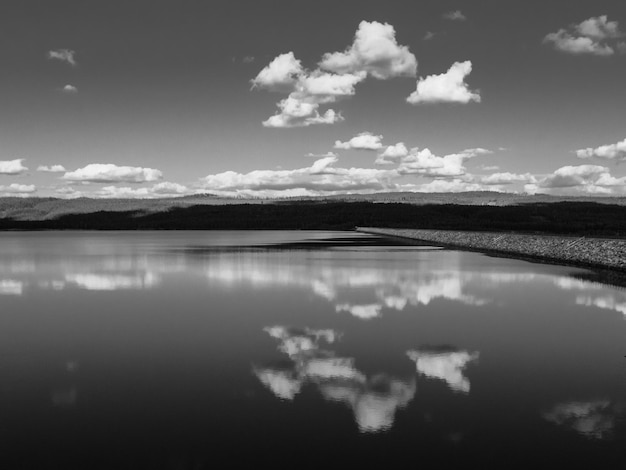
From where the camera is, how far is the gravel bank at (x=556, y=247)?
2438 cm

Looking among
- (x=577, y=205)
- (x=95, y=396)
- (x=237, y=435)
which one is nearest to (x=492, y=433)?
(x=237, y=435)

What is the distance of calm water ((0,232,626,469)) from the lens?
5455 millimetres

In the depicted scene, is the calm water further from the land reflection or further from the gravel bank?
the gravel bank

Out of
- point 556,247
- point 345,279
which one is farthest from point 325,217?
point 345,279

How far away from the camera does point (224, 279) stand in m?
20.6

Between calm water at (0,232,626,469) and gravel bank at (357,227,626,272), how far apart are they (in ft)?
28.5

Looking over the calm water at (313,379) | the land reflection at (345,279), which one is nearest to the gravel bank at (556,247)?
the land reflection at (345,279)

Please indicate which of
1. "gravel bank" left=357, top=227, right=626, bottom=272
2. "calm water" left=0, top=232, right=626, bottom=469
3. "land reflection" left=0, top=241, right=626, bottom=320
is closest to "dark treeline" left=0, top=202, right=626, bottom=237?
"gravel bank" left=357, top=227, right=626, bottom=272

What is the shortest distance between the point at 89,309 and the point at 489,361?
31.7 ft

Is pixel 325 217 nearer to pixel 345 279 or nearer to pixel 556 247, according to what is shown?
pixel 556 247

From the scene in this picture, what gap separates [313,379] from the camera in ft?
25.2

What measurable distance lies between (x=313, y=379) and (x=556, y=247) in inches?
1009

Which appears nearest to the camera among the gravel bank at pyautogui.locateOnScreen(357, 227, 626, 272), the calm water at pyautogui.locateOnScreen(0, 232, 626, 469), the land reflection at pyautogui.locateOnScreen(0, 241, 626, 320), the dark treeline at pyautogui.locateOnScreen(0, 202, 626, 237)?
the calm water at pyautogui.locateOnScreen(0, 232, 626, 469)

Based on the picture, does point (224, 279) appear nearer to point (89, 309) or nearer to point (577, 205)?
point (89, 309)
